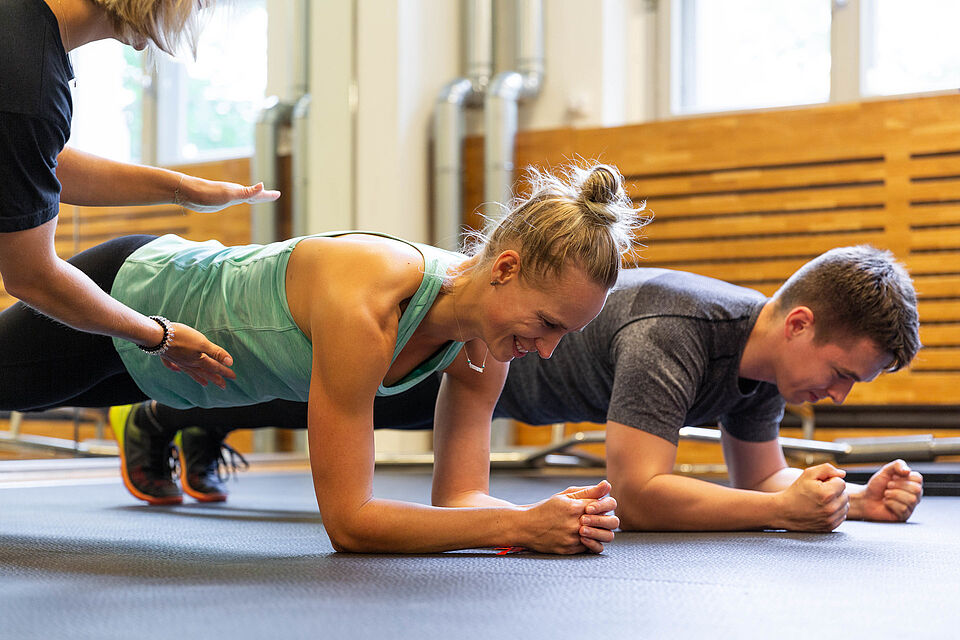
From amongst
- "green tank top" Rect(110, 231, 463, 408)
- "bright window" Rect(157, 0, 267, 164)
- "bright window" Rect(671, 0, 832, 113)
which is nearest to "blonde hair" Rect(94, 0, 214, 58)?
"green tank top" Rect(110, 231, 463, 408)

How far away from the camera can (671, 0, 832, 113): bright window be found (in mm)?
4879

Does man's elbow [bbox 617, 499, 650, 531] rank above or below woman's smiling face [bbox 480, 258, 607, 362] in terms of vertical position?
below

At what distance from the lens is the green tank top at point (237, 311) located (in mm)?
1560

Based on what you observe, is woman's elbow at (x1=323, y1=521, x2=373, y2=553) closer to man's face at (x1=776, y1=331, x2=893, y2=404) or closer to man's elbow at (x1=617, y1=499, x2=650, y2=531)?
man's elbow at (x1=617, y1=499, x2=650, y2=531)

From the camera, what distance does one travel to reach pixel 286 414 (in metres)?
2.32

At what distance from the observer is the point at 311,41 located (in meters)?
4.96

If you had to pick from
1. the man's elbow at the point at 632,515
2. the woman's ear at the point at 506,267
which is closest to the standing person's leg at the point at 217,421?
the man's elbow at the point at 632,515

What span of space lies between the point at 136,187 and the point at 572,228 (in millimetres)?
846

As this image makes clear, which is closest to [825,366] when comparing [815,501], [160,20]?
[815,501]

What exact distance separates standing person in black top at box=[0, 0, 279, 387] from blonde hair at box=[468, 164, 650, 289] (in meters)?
0.49

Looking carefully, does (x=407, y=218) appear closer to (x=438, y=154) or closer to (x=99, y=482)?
(x=438, y=154)

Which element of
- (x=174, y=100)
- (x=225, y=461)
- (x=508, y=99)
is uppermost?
(x=508, y=99)

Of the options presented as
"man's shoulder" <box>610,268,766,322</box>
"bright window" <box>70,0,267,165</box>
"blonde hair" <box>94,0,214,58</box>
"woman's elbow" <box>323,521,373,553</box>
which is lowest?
"woman's elbow" <box>323,521,373,553</box>

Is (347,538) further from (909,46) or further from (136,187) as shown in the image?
(909,46)
